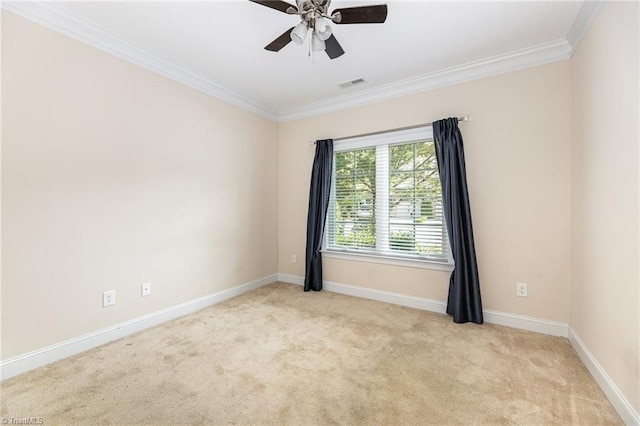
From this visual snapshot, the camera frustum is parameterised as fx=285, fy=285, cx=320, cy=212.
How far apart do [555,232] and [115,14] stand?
4.14 metres

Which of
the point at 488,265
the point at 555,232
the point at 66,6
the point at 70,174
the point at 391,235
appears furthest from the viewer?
the point at 391,235

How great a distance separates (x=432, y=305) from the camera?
3.21 m

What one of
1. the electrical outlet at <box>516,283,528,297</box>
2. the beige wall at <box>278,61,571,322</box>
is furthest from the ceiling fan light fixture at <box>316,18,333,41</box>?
the electrical outlet at <box>516,283,528,297</box>

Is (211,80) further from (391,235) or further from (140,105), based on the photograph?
(391,235)

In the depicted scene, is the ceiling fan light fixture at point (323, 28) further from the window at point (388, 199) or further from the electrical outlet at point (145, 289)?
the electrical outlet at point (145, 289)

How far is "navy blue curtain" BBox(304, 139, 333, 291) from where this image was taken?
3891 mm

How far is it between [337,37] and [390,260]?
247 cm

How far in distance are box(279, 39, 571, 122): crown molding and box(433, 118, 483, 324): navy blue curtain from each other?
1.66 ft

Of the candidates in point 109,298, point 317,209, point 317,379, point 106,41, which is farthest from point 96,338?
point 317,209

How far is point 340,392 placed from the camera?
1.81 metres

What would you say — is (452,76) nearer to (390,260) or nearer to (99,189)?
(390,260)

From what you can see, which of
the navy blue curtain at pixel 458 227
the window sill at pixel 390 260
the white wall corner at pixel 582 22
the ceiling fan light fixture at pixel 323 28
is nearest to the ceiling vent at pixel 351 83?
the navy blue curtain at pixel 458 227

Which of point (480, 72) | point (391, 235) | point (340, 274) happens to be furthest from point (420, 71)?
point (340, 274)

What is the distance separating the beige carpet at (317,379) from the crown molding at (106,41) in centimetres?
254
